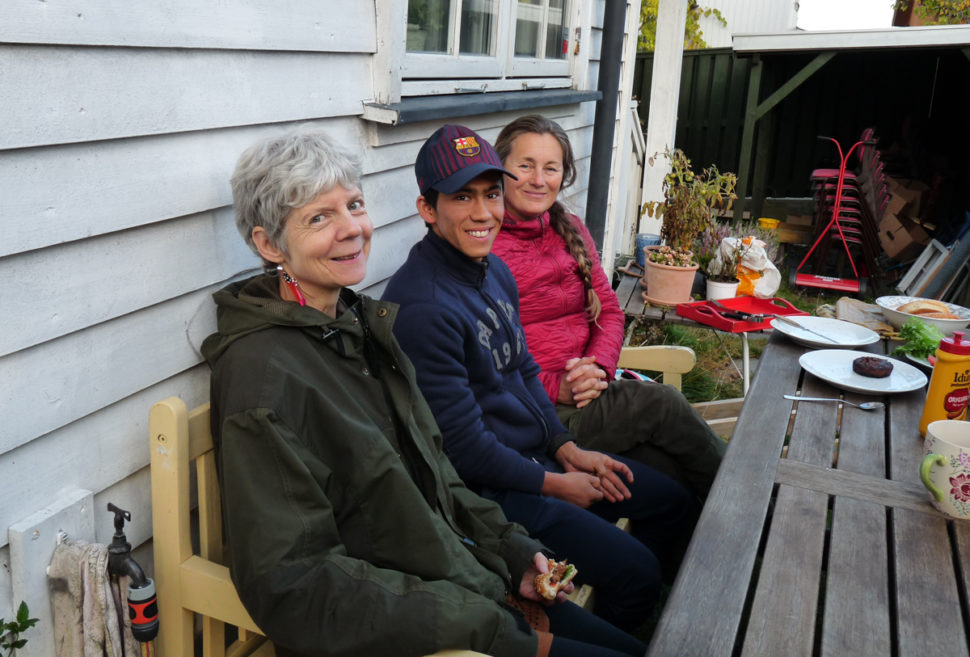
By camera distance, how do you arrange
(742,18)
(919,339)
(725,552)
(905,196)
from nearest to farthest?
(725,552) → (919,339) → (905,196) → (742,18)

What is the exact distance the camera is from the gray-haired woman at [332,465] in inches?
52.1

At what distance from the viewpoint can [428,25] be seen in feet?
8.60

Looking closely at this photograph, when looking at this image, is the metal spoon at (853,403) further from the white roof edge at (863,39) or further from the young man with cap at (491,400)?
the white roof edge at (863,39)

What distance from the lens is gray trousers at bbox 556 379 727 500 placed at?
2.50m

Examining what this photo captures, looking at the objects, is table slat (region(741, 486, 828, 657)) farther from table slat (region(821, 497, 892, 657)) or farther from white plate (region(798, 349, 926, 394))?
white plate (region(798, 349, 926, 394))

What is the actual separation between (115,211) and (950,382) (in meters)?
1.77

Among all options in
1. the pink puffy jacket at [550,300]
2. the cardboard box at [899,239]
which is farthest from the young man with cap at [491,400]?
the cardboard box at [899,239]

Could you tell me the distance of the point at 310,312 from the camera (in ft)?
4.90

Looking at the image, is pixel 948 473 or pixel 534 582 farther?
pixel 534 582

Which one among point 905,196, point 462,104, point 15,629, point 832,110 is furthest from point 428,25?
point 832,110

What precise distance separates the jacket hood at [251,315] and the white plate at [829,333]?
1641 mm

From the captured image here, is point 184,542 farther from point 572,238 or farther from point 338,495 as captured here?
point 572,238

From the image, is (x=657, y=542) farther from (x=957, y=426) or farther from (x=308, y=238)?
(x=308, y=238)

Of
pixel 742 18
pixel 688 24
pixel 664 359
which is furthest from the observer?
pixel 742 18
